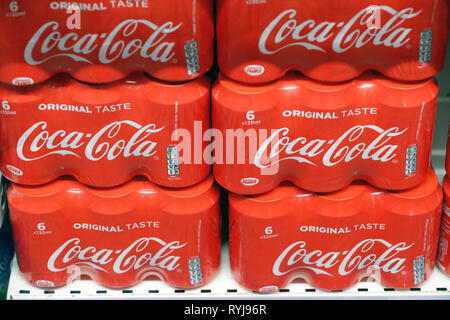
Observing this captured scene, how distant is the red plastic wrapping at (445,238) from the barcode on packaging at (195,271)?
950 mm

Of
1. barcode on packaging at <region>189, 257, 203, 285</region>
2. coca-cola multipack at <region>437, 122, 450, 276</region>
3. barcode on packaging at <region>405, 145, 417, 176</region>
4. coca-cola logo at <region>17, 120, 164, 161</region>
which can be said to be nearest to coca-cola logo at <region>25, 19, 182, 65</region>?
coca-cola logo at <region>17, 120, 164, 161</region>

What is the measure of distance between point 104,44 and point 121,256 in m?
0.83

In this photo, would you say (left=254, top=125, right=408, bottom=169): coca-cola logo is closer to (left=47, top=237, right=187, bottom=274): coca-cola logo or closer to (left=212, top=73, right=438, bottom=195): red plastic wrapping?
(left=212, top=73, right=438, bottom=195): red plastic wrapping

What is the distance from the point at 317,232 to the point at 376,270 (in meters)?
0.30

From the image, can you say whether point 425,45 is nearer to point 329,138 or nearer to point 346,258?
point 329,138

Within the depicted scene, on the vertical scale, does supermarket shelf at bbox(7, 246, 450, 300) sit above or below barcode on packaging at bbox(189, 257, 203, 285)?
below

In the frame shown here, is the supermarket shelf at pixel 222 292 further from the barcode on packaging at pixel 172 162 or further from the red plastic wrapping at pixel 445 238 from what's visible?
the barcode on packaging at pixel 172 162

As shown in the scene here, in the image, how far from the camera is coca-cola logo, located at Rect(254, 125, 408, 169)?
2561 millimetres

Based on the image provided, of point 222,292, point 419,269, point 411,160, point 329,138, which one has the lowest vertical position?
point 222,292

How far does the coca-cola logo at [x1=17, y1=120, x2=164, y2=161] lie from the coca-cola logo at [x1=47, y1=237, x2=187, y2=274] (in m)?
0.35

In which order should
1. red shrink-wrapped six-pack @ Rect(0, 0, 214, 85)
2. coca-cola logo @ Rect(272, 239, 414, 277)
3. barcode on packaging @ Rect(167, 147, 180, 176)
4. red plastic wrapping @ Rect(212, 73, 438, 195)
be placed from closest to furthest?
1. red shrink-wrapped six-pack @ Rect(0, 0, 214, 85)
2. red plastic wrapping @ Rect(212, 73, 438, 195)
3. barcode on packaging @ Rect(167, 147, 180, 176)
4. coca-cola logo @ Rect(272, 239, 414, 277)

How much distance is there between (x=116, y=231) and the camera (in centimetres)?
274

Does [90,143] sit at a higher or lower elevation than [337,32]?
lower

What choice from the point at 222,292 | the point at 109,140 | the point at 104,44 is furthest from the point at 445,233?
the point at 104,44
